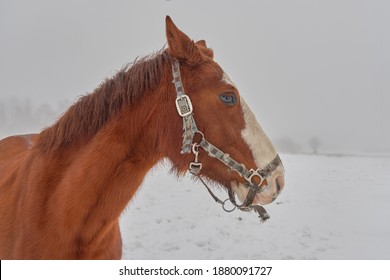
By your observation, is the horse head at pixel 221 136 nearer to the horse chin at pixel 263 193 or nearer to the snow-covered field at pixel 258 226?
the horse chin at pixel 263 193

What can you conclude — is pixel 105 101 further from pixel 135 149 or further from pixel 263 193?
pixel 263 193

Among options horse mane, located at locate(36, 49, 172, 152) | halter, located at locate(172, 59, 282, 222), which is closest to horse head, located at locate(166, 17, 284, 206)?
halter, located at locate(172, 59, 282, 222)

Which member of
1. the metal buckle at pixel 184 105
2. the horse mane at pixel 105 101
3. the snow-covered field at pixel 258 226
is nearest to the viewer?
the metal buckle at pixel 184 105

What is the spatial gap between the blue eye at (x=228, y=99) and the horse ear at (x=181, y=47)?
341mm

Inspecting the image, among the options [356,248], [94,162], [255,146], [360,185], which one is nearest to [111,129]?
[94,162]

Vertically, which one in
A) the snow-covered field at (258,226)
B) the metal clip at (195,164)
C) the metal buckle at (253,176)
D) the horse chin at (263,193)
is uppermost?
the metal clip at (195,164)

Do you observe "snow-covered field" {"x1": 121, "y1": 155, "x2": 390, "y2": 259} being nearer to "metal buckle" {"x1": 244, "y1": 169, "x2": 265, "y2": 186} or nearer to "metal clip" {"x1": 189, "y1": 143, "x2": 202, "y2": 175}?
"metal clip" {"x1": 189, "y1": 143, "x2": 202, "y2": 175}

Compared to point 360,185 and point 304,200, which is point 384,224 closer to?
point 304,200

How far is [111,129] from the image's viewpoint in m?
2.29

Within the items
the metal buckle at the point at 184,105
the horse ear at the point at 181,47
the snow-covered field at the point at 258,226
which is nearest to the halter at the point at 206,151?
the metal buckle at the point at 184,105

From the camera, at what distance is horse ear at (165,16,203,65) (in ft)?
7.26

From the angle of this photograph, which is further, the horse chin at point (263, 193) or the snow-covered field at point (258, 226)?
the snow-covered field at point (258, 226)

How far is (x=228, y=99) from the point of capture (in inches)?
88.4

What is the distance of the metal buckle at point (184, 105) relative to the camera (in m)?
2.21
